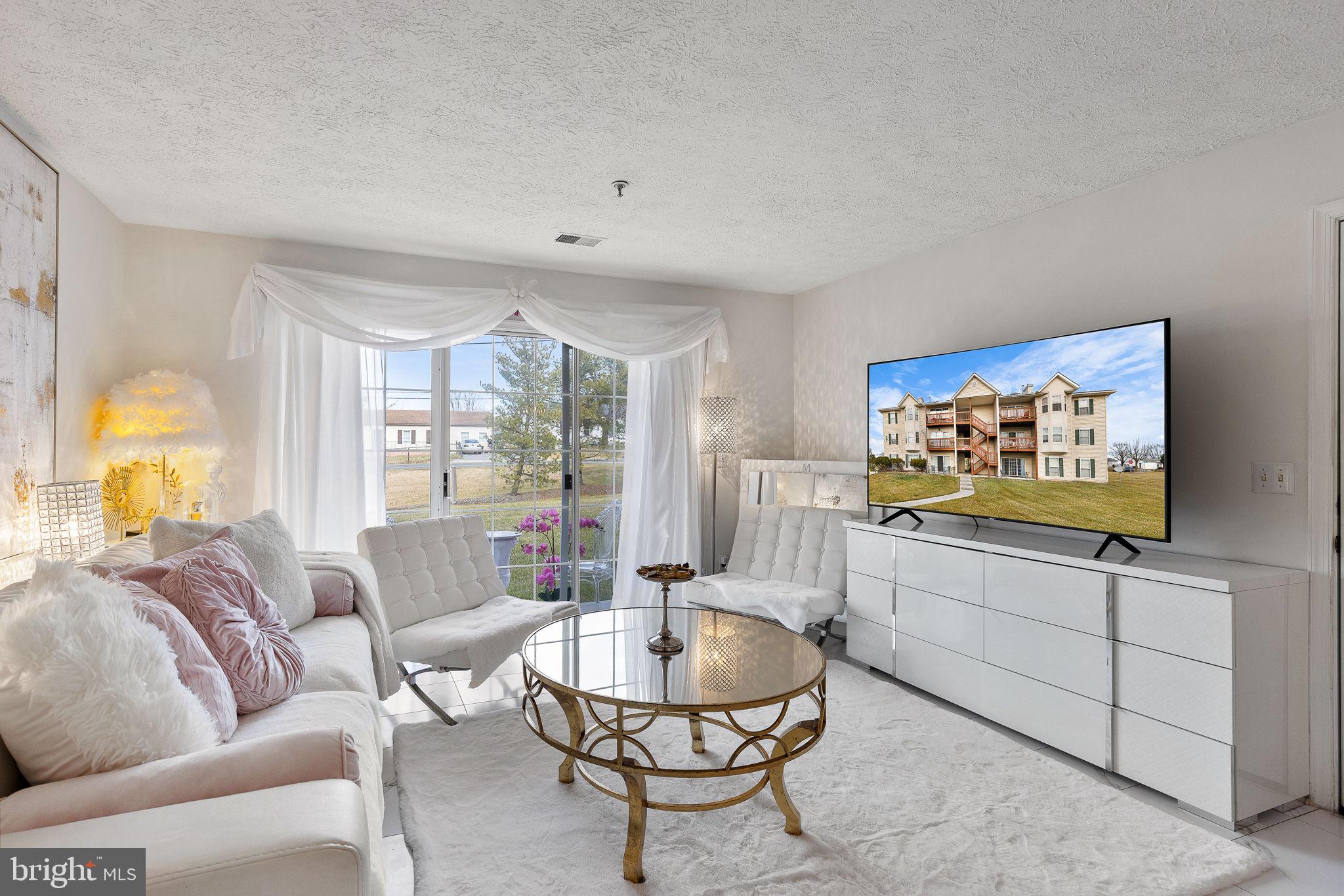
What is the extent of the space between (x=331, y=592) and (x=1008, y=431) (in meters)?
2.99

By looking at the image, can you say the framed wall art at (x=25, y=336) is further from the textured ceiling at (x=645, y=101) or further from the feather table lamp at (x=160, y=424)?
the feather table lamp at (x=160, y=424)

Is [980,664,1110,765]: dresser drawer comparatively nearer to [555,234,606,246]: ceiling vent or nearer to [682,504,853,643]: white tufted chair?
[682,504,853,643]: white tufted chair

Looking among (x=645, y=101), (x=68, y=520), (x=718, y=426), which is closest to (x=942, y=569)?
(x=718, y=426)

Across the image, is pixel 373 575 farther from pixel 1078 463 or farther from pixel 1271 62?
pixel 1271 62

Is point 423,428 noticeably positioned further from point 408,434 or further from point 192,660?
point 192,660

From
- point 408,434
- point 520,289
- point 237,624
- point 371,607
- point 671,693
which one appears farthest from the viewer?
point 520,289

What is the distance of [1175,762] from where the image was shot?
7.68 feet

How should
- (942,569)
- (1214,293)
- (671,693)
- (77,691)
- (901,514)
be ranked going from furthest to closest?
(901,514) < (942,569) < (1214,293) < (671,693) < (77,691)

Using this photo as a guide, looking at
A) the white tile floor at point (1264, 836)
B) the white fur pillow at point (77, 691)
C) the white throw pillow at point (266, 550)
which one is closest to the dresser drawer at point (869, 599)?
the white tile floor at point (1264, 836)

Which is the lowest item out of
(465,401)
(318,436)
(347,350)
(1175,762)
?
(1175,762)

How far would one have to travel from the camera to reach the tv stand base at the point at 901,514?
12.2 feet

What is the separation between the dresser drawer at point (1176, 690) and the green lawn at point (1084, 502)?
460 millimetres

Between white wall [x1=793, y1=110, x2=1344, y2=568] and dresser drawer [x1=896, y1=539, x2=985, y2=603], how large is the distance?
2.45 ft

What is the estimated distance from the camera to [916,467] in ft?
12.0
